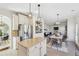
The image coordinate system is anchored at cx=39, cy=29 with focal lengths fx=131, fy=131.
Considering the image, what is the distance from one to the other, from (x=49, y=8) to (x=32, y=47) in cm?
78

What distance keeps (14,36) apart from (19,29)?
16 centimetres

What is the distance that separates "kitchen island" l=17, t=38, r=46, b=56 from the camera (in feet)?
7.77

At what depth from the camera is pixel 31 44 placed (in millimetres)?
2404

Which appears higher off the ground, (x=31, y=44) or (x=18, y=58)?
(x=31, y=44)

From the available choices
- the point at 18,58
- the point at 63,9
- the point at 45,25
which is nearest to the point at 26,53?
the point at 18,58

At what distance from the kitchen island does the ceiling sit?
0.41 meters

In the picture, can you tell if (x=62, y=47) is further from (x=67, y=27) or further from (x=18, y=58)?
(x=18, y=58)

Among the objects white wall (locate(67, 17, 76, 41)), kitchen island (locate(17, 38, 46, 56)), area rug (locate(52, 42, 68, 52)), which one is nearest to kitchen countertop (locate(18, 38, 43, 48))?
kitchen island (locate(17, 38, 46, 56))

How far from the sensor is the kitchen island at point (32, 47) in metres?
2.37

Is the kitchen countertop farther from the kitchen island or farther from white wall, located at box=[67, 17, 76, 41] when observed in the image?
white wall, located at box=[67, 17, 76, 41]

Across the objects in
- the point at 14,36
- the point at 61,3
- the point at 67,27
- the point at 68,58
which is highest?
the point at 61,3

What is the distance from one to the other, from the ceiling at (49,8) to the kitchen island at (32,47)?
1.34 feet

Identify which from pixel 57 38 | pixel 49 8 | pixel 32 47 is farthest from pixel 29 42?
pixel 49 8

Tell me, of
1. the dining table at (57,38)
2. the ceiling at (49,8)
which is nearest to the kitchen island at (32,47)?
the dining table at (57,38)
